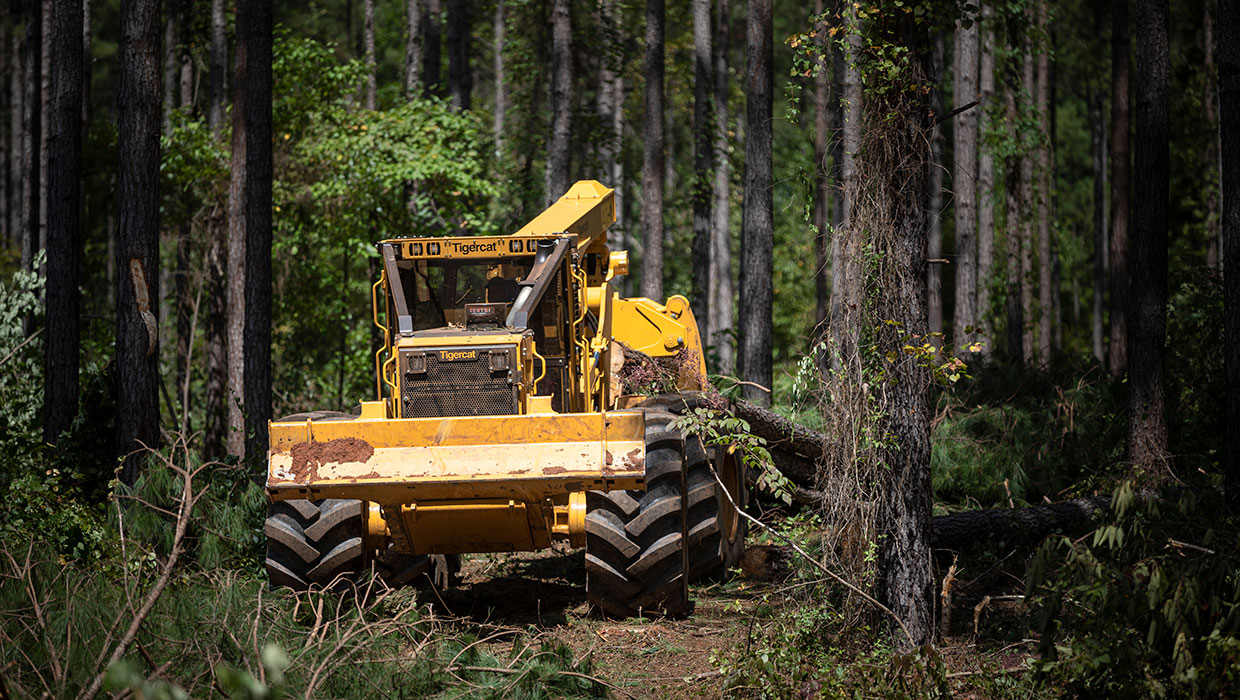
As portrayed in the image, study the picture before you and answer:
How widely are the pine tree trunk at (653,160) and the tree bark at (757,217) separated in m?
4.79

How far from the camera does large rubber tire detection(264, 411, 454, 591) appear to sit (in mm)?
9039

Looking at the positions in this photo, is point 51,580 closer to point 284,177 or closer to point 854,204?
point 854,204

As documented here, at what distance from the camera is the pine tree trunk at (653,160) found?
21688mm

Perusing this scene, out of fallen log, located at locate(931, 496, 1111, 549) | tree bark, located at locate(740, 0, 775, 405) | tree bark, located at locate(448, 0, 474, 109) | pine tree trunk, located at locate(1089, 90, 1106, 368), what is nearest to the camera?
fallen log, located at locate(931, 496, 1111, 549)

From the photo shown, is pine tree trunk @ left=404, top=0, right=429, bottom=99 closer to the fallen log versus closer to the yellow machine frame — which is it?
the yellow machine frame

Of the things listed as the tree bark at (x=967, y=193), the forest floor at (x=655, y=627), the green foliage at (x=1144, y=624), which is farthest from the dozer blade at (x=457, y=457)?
the tree bark at (x=967, y=193)

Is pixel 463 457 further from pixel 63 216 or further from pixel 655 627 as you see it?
pixel 63 216

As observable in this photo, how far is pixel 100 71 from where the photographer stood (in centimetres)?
4438

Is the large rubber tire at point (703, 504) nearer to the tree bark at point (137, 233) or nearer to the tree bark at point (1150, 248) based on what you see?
the tree bark at point (1150, 248)

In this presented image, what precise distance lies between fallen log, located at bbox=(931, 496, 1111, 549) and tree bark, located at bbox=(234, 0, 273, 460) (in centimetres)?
763

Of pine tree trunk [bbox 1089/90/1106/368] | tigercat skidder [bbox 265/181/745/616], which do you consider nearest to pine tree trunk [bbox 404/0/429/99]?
tigercat skidder [bbox 265/181/745/616]

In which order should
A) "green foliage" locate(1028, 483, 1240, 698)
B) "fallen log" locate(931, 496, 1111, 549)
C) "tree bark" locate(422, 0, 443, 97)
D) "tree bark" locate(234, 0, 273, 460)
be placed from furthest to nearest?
"tree bark" locate(422, 0, 443, 97), "tree bark" locate(234, 0, 273, 460), "fallen log" locate(931, 496, 1111, 549), "green foliage" locate(1028, 483, 1240, 698)

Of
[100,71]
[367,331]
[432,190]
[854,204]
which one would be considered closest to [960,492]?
[854,204]

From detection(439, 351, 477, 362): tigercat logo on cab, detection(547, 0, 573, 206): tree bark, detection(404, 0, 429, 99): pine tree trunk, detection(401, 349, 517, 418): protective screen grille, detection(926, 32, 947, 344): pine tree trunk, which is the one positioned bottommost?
detection(401, 349, 517, 418): protective screen grille
